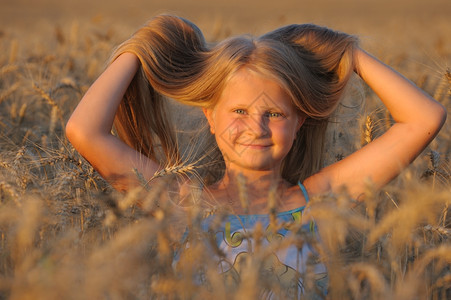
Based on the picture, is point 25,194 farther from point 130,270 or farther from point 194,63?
point 194,63

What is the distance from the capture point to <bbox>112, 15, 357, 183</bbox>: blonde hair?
83.1 inches

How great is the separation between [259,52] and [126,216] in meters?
0.86

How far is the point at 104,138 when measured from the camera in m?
2.02

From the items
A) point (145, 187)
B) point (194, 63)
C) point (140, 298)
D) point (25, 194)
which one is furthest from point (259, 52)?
point (140, 298)

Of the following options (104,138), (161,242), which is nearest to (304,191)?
(104,138)

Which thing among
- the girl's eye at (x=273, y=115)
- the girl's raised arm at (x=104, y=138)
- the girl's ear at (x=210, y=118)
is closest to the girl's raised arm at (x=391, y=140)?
the girl's eye at (x=273, y=115)

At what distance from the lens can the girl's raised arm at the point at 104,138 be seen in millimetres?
1997

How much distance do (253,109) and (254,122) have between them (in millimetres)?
45

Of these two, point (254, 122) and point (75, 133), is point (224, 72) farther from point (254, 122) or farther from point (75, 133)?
point (75, 133)

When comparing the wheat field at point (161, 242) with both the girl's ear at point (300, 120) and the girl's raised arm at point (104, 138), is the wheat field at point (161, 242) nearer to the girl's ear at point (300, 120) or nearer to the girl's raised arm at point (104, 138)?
→ the girl's raised arm at point (104, 138)

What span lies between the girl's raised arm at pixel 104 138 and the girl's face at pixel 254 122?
12.6 inches

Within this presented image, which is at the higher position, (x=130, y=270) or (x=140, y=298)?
(x=130, y=270)

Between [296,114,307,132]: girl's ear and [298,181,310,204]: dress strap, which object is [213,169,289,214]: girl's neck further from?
[296,114,307,132]: girl's ear

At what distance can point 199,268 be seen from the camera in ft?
4.55
